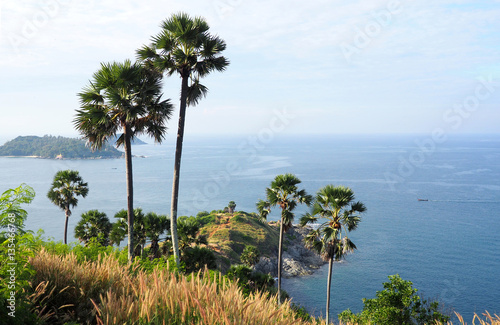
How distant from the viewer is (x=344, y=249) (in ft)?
72.5

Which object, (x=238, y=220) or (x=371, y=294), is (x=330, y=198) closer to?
(x=371, y=294)

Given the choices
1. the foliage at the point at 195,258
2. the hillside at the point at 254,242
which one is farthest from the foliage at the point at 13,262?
the hillside at the point at 254,242

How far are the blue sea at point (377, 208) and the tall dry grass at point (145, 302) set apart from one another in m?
36.0

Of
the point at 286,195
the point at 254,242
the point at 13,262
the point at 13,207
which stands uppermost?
the point at 13,207

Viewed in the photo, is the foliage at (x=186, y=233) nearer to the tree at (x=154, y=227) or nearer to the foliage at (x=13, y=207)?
the tree at (x=154, y=227)

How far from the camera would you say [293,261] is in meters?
63.6

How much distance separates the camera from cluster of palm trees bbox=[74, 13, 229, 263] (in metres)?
15.3

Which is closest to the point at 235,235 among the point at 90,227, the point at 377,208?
the point at 90,227

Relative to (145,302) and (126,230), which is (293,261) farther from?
(145,302)

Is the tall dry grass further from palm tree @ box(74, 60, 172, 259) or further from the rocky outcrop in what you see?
the rocky outcrop

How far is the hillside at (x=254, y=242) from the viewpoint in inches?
2275

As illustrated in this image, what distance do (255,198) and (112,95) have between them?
102945mm

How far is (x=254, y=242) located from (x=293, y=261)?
8.13 m

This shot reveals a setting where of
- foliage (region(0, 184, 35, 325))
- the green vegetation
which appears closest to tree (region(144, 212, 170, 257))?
the green vegetation
